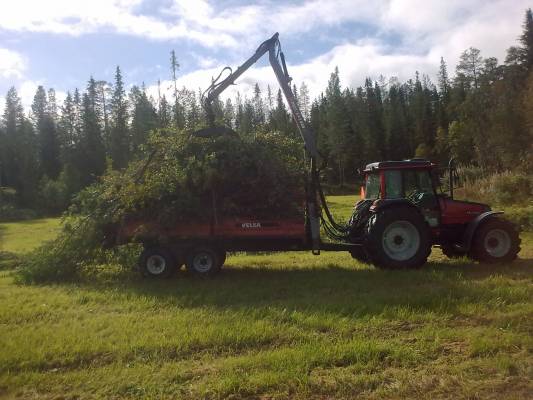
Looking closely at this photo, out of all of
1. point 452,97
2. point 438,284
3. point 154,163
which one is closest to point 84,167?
point 452,97

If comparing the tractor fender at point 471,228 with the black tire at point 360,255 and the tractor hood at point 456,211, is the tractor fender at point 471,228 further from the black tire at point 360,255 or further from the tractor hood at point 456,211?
the black tire at point 360,255

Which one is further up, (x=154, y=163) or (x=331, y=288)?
(x=154, y=163)

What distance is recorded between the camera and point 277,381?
5.27 m

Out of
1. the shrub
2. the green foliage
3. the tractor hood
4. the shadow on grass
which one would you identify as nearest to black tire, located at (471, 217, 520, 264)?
the shadow on grass

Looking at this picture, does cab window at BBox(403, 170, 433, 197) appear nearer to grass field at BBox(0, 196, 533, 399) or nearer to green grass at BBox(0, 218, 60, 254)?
grass field at BBox(0, 196, 533, 399)

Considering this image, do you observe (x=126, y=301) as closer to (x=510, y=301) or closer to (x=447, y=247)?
(x=510, y=301)

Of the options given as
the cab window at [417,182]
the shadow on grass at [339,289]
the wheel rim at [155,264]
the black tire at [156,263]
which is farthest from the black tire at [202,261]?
the cab window at [417,182]

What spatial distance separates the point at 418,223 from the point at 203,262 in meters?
4.51

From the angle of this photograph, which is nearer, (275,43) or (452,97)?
(275,43)

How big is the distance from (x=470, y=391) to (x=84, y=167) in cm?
7254

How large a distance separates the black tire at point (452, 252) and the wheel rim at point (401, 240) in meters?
1.86

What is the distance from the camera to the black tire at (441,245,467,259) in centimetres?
1281

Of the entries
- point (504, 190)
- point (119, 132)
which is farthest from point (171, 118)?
point (504, 190)

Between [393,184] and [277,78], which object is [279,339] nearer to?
[393,184]
